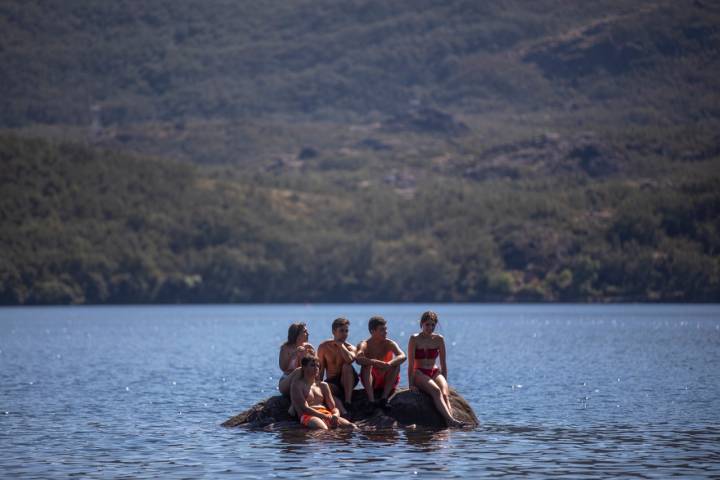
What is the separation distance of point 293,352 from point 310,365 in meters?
1.51

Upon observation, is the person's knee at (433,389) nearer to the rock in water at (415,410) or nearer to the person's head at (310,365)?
the rock in water at (415,410)

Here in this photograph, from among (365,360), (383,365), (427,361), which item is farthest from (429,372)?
(365,360)

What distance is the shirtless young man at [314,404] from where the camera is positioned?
32.2 meters

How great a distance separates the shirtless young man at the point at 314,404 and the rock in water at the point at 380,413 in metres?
0.75

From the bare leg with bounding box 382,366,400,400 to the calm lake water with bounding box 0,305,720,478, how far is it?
1.26m

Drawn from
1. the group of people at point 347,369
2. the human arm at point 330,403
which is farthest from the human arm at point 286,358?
the human arm at point 330,403

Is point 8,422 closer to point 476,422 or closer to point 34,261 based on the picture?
point 476,422

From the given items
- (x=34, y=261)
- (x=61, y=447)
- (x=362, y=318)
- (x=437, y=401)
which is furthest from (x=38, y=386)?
(x=34, y=261)

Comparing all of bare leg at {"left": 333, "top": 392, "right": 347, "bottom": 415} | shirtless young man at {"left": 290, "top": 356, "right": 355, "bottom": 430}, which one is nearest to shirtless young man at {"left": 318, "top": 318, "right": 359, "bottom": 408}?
bare leg at {"left": 333, "top": 392, "right": 347, "bottom": 415}

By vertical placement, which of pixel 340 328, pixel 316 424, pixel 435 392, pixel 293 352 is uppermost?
pixel 340 328

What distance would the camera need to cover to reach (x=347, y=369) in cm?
3331

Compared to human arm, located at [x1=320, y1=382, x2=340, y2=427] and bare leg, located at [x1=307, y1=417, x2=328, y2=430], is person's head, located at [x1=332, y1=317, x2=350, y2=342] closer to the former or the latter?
human arm, located at [x1=320, y1=382, x2=340, y2=427]

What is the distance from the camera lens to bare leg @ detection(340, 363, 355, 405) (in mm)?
33344

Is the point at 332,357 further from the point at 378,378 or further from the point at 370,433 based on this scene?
the point at 370,433
